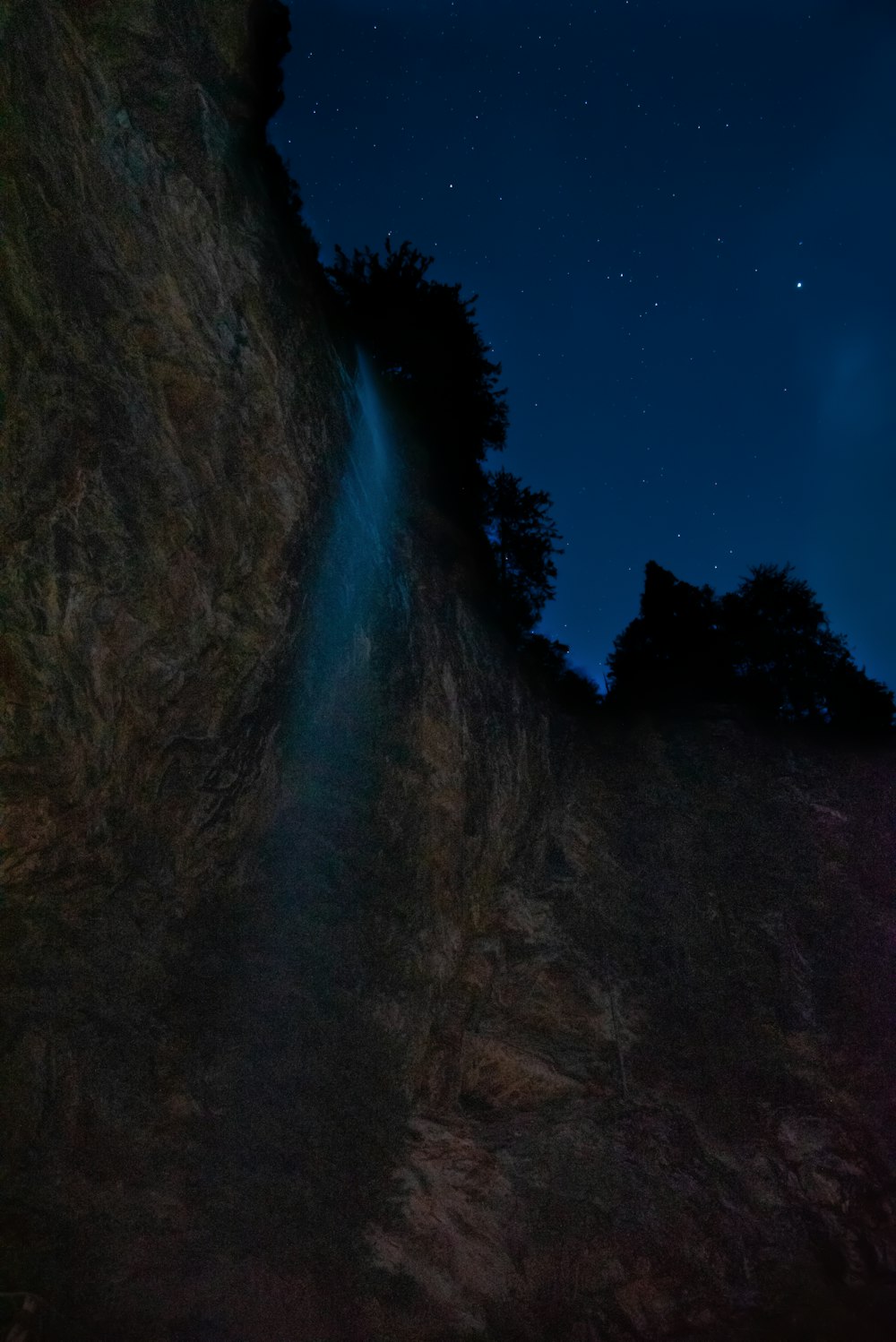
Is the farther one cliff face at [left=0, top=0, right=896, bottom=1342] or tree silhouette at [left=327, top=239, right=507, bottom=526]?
tree silhouette at [left=327, top=239, right=507, bottom=526]

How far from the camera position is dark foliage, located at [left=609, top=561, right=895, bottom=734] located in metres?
22.7

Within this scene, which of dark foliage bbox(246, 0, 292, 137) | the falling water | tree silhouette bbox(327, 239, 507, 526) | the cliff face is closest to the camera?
the cliff face

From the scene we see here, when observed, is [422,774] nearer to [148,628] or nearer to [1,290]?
[148,628]

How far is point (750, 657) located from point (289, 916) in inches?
659

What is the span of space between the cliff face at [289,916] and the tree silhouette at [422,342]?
2.13m

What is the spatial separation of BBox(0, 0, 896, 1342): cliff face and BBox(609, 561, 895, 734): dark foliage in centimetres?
563

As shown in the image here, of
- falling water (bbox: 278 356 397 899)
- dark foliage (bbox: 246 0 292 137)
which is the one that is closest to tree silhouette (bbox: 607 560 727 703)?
falling water (bbox: 278 356 397 899)

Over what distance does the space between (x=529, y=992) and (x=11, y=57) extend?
55.1ft

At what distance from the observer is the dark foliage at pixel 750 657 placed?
22719mm

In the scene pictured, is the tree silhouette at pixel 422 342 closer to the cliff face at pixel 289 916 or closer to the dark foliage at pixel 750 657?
the cliff face at pixel 289 916

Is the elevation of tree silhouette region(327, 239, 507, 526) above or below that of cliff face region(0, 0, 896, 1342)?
above

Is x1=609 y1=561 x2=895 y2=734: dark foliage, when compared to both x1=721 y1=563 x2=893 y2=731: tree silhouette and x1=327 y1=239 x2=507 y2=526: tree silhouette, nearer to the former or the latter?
x1=721 y1=563 x2=893 y2=731: tree silhouette

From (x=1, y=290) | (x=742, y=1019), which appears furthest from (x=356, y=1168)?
(x=1, y=290)

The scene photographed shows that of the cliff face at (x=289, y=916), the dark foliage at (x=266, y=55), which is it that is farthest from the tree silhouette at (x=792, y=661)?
the dark foliage at (x=266, y=55)
